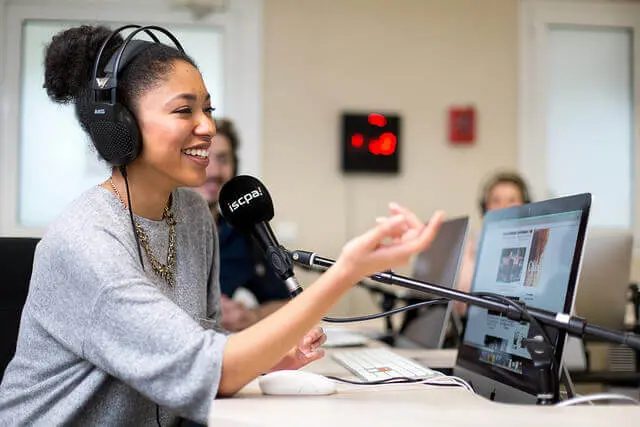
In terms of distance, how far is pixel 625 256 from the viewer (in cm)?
209

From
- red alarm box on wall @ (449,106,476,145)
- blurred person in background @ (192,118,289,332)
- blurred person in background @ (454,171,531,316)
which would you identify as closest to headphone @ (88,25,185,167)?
blurred person in background @ (192,118,289,332)

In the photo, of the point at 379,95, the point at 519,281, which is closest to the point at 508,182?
the point at 379,95

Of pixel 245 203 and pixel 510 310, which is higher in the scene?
pixel 245 203

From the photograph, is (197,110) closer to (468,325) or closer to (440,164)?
(468,325)

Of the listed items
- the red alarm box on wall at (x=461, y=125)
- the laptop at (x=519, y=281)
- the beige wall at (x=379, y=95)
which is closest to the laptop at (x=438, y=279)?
the laptop at (x=519, y=281)

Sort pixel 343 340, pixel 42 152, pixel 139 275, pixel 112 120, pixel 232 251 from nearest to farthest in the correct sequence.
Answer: pixel 139 275 → pixel 112 120 → pixel 343 340 → pixel 232 251 → pixel 42 152

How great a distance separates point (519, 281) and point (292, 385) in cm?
50

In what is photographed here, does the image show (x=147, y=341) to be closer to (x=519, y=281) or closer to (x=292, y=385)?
(x=292, y=385)

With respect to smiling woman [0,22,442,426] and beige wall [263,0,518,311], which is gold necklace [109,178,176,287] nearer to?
smiling woman [0,22,442,426]

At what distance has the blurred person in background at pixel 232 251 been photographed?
106 inches

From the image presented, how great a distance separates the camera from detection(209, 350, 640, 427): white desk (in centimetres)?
94

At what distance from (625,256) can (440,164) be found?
69.0 inches

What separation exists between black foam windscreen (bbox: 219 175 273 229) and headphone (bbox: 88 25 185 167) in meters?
0.18

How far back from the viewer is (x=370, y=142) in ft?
12.0
